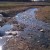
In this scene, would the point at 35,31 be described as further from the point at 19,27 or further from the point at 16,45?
the point at 16,45

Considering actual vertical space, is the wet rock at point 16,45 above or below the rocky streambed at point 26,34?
above

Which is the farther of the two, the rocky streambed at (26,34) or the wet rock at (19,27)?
the wet rock at (19,27)

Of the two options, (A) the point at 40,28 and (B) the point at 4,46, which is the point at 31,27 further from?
(B) the point at 4,46

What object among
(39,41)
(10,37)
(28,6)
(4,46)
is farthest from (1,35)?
(28,6)

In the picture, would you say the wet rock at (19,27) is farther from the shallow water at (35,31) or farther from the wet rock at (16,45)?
the wet rock at (16,45)

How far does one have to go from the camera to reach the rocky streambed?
116cm

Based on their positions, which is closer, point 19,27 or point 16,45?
point 16,45

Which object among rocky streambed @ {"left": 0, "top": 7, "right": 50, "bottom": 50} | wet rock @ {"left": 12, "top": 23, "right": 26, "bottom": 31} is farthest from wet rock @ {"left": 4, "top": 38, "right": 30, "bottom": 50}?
wet rock @ {"left": 12, "top": 23, "right": 26, "bottom": 31}

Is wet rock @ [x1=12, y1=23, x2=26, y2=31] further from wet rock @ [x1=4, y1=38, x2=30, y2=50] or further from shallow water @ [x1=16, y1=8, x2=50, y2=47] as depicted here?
wet rock @ [x1=4, y1=38, x2=30, y2=50]

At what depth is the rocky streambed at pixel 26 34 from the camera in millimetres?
1159

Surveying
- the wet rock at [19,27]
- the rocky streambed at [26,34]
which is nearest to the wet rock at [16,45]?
the rocky streambed at [26,34]

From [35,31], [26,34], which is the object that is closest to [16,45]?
[26,34]

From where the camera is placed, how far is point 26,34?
4.67 ft

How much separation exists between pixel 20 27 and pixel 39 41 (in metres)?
0.41
